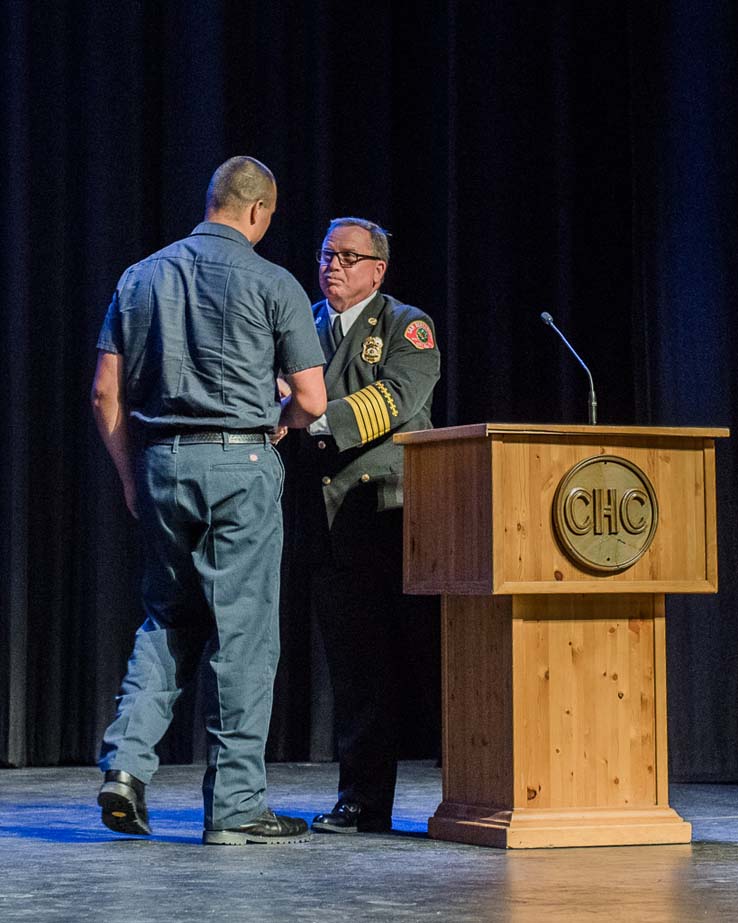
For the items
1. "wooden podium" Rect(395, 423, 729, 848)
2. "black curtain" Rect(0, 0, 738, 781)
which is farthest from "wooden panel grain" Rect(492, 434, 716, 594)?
"black curtain" Rect(0, 0, 738, 781)

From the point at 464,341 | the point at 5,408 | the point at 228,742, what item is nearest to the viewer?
the point at 228,742

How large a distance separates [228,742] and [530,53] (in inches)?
129

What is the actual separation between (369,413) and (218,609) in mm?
603

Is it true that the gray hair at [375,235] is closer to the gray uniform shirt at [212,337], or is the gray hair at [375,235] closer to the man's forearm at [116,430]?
the gray uniform shirt at [212,337]

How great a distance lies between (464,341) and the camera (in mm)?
5535

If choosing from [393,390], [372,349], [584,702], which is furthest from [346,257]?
[584,702]

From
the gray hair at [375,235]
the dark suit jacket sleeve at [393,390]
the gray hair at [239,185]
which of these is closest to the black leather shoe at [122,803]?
the dark suit jacket sleeve at [393,390]

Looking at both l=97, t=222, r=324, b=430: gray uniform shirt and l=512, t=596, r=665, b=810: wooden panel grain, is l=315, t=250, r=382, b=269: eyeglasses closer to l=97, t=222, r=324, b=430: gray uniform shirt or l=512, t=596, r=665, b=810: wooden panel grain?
l=97, t=222, r=324, b=430: gray uniform shirt

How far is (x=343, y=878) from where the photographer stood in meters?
2.80

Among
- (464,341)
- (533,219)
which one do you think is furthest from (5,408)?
(533,219)

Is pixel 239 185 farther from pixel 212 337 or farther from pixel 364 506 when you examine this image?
pixel 364 506

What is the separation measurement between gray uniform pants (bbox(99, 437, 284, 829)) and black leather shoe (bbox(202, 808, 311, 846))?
0.8 inches

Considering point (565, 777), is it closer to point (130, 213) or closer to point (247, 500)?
point (247, 500)

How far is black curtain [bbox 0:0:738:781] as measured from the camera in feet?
16.7
